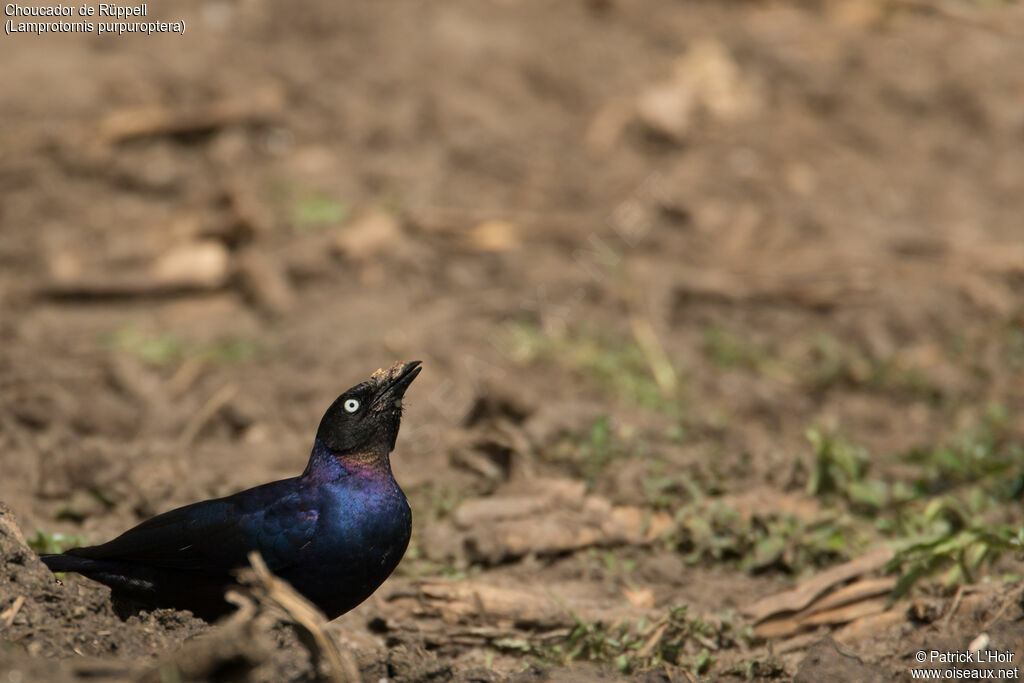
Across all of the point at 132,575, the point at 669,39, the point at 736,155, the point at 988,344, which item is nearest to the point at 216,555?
the point at 132,575

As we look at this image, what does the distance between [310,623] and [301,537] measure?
991mm

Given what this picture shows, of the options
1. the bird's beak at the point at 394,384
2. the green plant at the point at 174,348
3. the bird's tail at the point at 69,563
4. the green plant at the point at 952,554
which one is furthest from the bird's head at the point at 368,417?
the green plant at the point at 174,348

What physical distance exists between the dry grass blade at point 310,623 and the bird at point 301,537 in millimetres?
739

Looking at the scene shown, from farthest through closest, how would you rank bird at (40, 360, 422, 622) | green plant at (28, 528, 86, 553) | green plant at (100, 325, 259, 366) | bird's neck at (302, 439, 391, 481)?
green plant at (100, 325, 259, 366) < green plant at (28, 528, 86, 553) < bird's neck at (302, 439, 391, 481) < bird at (40, 360, 422, 622)

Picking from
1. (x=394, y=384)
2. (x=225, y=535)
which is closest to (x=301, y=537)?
(x=225, y=535)

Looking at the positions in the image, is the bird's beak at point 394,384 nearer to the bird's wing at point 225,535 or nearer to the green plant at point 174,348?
the bird's wing at point 225,535

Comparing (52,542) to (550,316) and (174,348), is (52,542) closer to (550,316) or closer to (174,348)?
(174,348)

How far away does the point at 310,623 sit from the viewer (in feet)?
9.46

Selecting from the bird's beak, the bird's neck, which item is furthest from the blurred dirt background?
the bird's beak

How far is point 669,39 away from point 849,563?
641cm

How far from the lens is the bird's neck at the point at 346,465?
4.00 m

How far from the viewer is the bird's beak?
4168 mm

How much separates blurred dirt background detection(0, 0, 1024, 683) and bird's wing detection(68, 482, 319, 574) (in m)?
0.28

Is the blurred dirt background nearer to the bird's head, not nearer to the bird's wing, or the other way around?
the bird's wing
